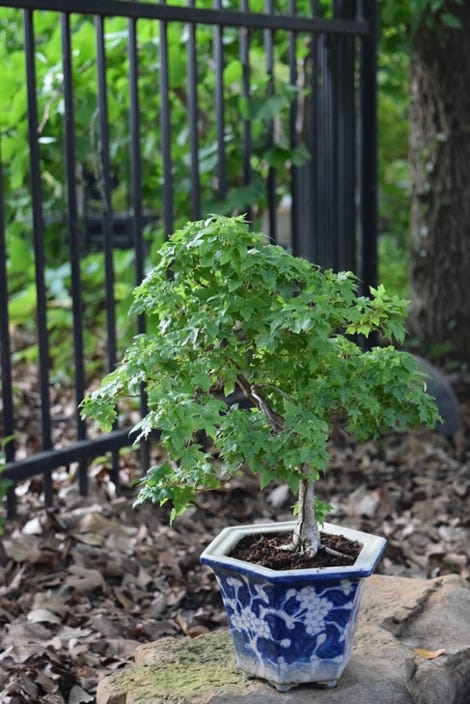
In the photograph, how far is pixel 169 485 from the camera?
2.50 m

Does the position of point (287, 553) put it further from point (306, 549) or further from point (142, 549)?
point (142, 549)

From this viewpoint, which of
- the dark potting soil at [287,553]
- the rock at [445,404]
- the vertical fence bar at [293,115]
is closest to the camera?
the dark potting soil at [287,553]

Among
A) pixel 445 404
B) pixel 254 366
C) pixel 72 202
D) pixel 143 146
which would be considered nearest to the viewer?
pixel 254 366

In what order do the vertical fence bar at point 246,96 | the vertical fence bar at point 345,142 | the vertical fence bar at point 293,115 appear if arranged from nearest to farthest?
the vertical fence bar at point 246,96 < the vertical fence bar at point 293,115 < the vertical fence bar at point 345,142

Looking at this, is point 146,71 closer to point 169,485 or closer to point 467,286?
point 467,286

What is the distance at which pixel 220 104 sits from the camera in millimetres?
4555

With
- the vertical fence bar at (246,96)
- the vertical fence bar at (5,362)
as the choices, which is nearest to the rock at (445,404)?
the vertical fence bar at (246,96)

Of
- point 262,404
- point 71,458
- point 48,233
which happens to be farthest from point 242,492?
point 262,404

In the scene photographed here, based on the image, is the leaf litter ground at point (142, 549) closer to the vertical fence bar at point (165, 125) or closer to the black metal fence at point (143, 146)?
the black metal fence at point (143, 146)

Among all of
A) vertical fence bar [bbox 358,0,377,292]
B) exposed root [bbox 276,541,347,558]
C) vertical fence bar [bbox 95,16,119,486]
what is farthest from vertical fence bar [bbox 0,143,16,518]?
vertical fence bar [bbox 358,0,377,292]

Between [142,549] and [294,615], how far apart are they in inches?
60.7

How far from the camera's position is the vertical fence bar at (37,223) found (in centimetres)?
373

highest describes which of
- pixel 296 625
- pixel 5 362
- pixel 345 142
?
pixel 345 142

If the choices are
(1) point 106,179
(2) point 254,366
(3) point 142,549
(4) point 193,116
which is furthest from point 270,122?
(2) point 254,366
